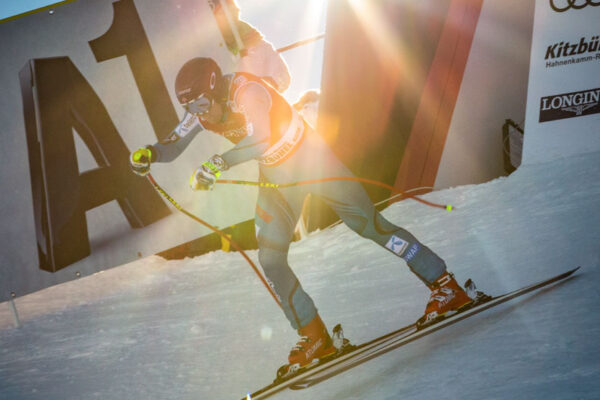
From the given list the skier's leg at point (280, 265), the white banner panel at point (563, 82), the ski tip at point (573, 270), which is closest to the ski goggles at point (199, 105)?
the skier's leg at point (280, 265)

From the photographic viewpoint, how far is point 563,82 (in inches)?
163

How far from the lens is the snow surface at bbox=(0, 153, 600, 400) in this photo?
1.86 meters

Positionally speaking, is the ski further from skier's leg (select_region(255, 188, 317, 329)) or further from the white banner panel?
the white banner panel

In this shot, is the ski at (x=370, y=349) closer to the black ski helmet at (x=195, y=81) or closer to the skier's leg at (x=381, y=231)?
the skier's leg at (x=381, y=231)

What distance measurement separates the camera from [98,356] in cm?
305

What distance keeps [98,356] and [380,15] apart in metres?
3.30

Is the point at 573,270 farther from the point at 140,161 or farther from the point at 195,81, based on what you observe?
the point at 140,161

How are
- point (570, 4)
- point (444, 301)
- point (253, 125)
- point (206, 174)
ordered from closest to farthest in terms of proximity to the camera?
point (206, 174) → point (253, 125) → point (444, 301) → point (570, 4)

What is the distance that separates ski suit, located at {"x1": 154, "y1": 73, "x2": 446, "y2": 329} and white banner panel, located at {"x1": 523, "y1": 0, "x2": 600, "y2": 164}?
263 centimetres

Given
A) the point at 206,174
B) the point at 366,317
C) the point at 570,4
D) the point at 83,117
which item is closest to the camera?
the point at 206,174

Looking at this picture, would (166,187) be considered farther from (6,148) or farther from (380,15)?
(380,15)

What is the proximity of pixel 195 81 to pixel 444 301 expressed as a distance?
1.65m

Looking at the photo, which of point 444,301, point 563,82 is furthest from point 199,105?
point 563,82

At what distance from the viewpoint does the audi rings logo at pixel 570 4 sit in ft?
13.0
